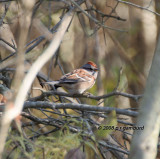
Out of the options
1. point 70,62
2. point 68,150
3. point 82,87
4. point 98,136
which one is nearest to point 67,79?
point 82,87

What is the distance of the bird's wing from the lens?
4.40 meters

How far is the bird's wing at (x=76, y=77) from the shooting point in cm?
440

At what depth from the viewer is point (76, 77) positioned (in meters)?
4.69

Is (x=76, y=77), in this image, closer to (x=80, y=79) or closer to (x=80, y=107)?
(x=80, y=79)

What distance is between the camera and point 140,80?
18.2 feet

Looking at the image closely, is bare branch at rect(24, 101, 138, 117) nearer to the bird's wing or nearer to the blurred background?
the bird's wing

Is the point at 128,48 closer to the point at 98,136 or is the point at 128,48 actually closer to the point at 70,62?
the point at 70,62

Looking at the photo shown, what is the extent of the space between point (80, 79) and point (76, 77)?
0.24 ft

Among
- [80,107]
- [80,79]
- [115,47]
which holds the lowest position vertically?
[80,107]

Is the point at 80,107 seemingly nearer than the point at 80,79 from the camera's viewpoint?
Yes

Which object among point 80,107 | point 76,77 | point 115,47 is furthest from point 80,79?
point 80,107

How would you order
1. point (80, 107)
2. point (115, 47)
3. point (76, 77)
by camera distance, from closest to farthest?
point (80, 107) < point (76, 77) < point (115, 47)

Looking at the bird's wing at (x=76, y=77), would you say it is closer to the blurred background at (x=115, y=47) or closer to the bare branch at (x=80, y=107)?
the blurred background at (x=115, y=47)

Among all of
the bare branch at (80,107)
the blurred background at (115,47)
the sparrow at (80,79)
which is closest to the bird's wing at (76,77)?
the sparrow at (80,79)
